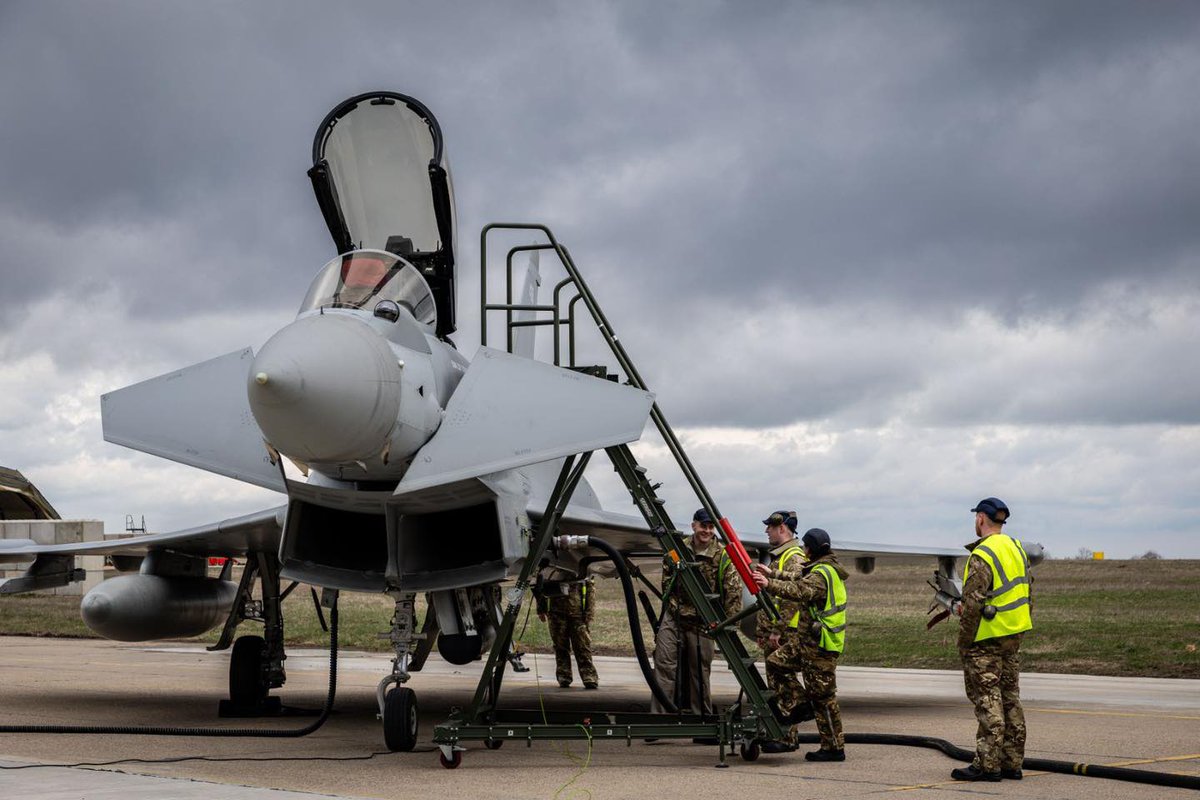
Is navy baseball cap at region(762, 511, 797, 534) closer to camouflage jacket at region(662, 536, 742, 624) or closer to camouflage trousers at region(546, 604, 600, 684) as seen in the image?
camouflage jacket at region(662, 536, 742, 624)

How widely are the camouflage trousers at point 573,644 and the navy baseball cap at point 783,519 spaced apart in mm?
5641

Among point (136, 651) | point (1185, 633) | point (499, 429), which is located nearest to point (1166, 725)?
point (499, 429)

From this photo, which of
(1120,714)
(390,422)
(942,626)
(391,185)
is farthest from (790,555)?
(942,626)

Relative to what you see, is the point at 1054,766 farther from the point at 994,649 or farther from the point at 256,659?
the point at 256,659

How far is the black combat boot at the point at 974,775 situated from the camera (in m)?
7.38

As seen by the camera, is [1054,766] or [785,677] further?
[785,677]

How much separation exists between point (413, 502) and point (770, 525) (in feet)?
9.52

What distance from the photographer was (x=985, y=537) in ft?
25.6

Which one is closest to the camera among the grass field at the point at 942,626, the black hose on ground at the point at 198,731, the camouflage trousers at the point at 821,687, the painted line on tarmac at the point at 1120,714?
the camouflage trousers at the point at 821,687

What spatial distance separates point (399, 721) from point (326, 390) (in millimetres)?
2700

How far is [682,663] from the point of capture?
33.4ft

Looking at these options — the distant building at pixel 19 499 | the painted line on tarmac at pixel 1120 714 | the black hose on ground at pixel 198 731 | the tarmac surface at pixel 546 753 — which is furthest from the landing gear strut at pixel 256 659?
the distant building at pixel 19 499

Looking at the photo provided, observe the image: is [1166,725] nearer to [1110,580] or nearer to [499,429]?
[499,429]

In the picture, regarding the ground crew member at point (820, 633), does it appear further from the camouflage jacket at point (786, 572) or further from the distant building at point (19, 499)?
the distant building at point (19, 499)
